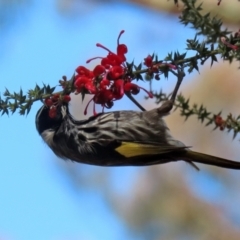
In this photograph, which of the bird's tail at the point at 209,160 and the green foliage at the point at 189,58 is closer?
the green foliage at the point at 189,58

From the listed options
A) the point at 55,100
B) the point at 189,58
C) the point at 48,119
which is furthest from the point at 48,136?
the point at 189,58

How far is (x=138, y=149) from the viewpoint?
2.04 ft

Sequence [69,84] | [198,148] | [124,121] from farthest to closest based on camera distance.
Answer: [198,148] → [124,121] → [69,84]

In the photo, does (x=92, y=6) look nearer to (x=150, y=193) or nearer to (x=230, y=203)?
(x=150, y=193)

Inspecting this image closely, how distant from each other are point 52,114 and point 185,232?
84cm

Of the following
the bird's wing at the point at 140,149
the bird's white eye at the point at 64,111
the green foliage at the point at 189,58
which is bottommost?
the bird's wing at the point at 140,149

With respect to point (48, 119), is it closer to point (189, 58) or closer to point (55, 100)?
point (55, 100)

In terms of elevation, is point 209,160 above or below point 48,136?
below

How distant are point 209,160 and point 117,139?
0.11 m

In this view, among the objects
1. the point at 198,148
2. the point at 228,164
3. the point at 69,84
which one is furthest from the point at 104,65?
the point at 198,148

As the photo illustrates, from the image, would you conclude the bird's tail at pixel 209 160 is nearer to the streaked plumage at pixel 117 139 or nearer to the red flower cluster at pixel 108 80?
the streaked plumage at pixel 117 139

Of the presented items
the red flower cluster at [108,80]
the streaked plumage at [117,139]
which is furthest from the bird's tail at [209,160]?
the red flower cluster at [108,80]

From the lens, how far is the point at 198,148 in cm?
133

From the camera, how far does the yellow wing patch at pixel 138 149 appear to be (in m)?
0.61
